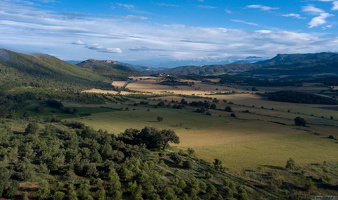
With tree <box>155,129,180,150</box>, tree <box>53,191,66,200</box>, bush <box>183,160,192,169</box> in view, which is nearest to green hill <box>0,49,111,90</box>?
tree <box>155,129,180,150</box>

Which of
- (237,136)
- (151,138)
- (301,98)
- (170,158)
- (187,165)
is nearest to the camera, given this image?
(187,165)

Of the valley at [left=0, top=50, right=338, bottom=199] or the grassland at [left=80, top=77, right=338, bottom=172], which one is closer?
the valley at [left=0, top=50, right=338, bottom=199]

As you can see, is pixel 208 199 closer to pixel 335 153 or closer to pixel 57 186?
pixel 57 186

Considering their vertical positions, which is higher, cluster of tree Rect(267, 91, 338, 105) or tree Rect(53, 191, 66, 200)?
cluster of tree Rect(267, 91, 338, 105)

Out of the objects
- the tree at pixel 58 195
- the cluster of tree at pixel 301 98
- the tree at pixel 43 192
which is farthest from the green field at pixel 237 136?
the cluster of tree at pixel 301 98

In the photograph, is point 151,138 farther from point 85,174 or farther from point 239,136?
point 239,136

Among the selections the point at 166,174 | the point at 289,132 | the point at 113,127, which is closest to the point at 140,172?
the point at 166,174

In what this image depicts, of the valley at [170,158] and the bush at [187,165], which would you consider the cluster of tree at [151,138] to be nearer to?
the valley at [170,158]

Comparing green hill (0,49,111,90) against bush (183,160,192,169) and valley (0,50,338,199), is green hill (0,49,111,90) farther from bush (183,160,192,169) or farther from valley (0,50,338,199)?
bush (183,160,192,169)

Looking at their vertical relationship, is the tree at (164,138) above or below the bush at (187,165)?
above

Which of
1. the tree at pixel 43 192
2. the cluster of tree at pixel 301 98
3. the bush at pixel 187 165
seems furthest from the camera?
the cluster of tree at pixel 301 98

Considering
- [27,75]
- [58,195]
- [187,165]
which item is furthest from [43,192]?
[27,75]
